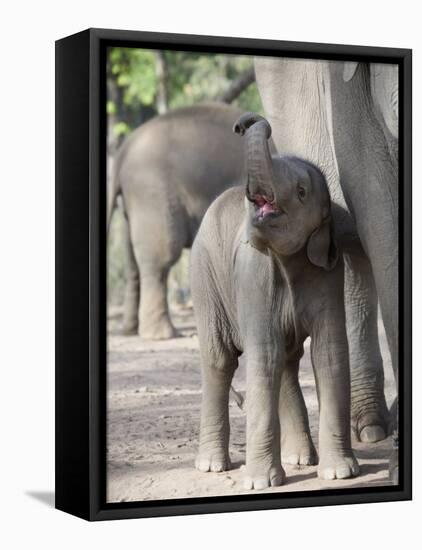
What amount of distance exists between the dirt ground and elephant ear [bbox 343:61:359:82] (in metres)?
1.06

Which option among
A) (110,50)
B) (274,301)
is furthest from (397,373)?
(110,50)

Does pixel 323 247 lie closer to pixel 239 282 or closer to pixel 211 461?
pixel 239 282

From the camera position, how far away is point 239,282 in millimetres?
6355

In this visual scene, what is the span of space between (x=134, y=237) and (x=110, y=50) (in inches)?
46.0

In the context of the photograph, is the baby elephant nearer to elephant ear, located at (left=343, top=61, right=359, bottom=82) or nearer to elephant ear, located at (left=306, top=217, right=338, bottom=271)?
elephant ear, located at (left=306, top=217, right=338, bottom=271)

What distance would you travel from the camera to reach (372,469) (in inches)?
261

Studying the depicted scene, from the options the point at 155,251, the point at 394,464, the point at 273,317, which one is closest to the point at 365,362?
the point at 394,464

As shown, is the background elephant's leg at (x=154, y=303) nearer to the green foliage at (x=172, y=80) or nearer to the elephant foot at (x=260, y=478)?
the green foliage at (x=172, y=80)

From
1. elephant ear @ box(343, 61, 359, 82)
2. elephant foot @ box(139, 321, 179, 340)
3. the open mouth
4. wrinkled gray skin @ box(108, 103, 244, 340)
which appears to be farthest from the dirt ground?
elephant ear @ box(343, 61, 359, 82)

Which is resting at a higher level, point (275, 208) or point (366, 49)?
point (366, 49)

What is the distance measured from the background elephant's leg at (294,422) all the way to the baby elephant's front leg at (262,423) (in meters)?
0.16

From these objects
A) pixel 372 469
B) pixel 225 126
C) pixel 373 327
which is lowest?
pixel 372 469

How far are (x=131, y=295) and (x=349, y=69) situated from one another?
4.11 ft

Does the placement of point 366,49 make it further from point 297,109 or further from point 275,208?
A: point 275,208
